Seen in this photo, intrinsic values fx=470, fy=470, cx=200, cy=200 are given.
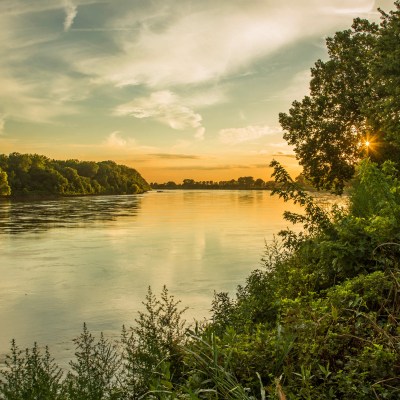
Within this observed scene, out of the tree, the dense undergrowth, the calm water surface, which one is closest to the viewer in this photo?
the dense undergrowth

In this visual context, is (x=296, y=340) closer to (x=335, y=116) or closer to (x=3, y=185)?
(x=335, y=116)

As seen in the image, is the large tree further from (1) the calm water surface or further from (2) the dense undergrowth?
(2) the dense undergrowth

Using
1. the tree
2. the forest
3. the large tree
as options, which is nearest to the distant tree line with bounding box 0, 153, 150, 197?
the tree

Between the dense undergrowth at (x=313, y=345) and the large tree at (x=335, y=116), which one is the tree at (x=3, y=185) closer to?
the large tree at (x=335, y=116)

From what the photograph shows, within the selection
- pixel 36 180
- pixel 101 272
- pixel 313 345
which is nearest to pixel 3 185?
pixel 36 180

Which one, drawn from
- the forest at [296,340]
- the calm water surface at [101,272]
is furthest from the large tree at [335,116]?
the forest at [296,340]

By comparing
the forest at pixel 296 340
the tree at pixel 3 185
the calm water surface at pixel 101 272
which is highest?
the tree at pixel 3 185

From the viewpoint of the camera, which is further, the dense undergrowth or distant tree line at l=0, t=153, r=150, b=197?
distant tree line at l=0, t=153, r=150, b=197

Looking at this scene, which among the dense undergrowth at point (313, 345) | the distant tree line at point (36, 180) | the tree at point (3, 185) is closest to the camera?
the dense undergrowth at point (313, 345)

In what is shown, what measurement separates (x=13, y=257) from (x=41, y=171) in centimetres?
11048

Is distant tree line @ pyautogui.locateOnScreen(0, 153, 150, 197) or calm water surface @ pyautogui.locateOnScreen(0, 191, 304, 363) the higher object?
distant tree line @ pyautogui.locateOnScreen(0, 153, 150, 197)

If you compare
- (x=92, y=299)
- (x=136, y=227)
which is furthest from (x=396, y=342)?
(x=136, y=227)

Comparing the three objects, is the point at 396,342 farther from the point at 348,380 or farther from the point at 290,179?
the point at 290,179

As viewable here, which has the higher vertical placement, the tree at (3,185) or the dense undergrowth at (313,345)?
the tree at (3,185)
